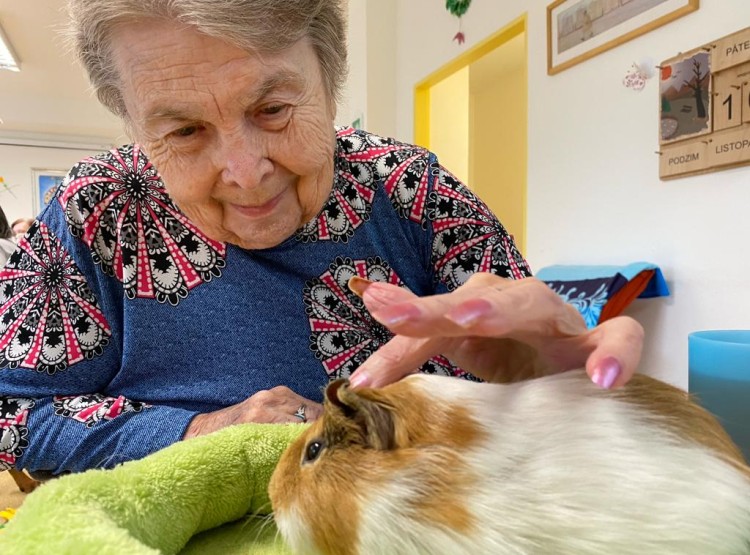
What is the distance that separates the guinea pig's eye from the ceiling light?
251 inches

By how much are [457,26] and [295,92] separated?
8.69ft

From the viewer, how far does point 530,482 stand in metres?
0.38

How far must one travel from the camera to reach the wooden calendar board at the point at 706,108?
1.60 meters

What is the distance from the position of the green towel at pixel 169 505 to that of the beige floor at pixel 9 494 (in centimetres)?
178

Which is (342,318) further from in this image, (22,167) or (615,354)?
(22,167)

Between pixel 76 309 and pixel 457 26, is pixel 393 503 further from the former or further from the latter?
pixel 457 26

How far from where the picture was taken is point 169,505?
571 millimetres

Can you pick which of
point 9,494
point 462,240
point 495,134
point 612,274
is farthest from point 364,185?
A: point 495,134

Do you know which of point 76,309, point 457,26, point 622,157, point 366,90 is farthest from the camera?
point 366,90

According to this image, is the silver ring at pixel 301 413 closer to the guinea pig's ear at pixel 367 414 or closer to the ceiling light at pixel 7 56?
the guinea pig's ear at pixel 367 414

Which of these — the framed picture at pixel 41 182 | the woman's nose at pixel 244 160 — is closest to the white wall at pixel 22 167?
the framed picture at pixel 41 182

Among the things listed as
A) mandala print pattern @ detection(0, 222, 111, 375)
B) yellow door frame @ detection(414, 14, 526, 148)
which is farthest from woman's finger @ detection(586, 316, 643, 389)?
yellow door frame @ detection(414, 14, 526, 148)

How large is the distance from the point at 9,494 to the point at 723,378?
244 cm

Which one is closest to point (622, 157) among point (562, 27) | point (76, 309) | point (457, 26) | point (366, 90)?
point (562, 27)
